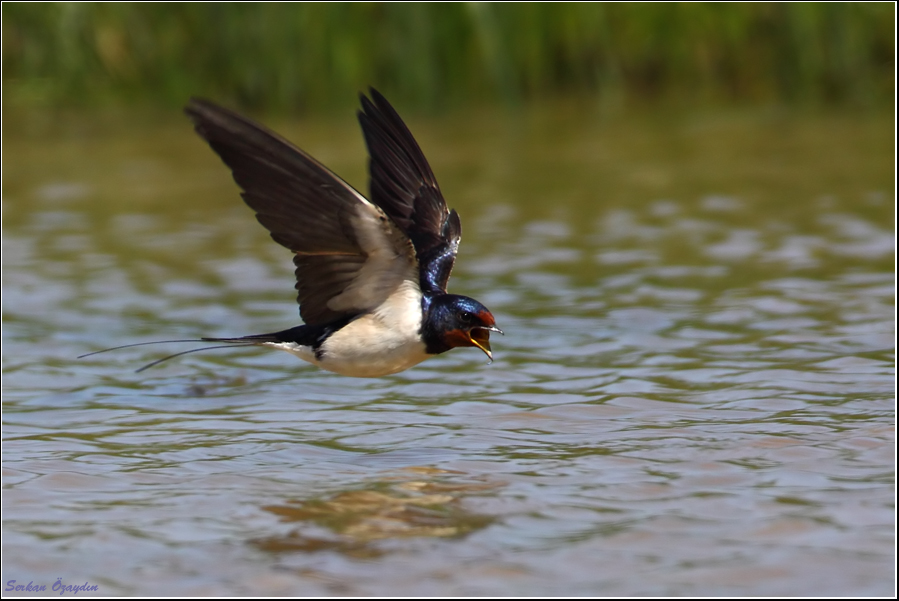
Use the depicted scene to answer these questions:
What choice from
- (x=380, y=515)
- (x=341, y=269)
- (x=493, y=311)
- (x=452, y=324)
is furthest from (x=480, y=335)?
(x=493, y=311)

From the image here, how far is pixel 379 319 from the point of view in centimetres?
425

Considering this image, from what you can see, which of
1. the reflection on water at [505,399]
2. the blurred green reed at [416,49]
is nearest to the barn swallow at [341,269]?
the reflection on water at [505,399]

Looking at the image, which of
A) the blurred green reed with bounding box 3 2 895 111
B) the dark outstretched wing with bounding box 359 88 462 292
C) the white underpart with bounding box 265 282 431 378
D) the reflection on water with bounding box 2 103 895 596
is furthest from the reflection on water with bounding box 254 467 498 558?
the blurred green reed with bounding box 3 2 895 111

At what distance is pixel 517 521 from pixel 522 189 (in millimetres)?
5071

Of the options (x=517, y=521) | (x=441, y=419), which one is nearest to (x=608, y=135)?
(x=441, y=419)

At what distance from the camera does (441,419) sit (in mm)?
4641

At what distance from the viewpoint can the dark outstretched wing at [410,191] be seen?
469 centimetres

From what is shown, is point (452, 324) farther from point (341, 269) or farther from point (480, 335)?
point (341, 269)

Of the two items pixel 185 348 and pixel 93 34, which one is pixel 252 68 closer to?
pixel 93 34

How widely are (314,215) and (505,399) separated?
113cm

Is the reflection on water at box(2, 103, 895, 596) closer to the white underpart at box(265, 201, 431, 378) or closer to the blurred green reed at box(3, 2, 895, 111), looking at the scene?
the white underpart at box(265, 201, 431, 378)

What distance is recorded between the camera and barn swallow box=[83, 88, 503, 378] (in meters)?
3.95

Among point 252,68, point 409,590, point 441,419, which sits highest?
point 252,68

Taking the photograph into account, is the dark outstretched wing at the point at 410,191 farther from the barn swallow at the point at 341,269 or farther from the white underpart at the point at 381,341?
the white underpart at the point at 381,341
